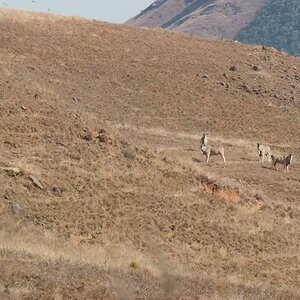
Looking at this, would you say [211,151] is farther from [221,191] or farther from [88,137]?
[88,137]

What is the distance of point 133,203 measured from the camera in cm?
2384

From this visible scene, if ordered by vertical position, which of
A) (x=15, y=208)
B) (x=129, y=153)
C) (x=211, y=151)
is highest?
(x=129, y=153)

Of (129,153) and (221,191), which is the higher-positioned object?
(129,153)

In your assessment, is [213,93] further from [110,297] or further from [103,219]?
[110,297]

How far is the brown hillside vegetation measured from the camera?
A: 45.4ft

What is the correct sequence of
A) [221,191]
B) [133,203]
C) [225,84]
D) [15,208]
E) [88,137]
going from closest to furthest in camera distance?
1. [15,208]
2. [133,203]
3. [221,191]
4. [88,137]
5. [225,84]

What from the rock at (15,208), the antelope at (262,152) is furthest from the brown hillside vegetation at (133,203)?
the antelope at (262,152)

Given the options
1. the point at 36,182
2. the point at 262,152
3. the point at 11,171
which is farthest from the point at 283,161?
the point at 11,171

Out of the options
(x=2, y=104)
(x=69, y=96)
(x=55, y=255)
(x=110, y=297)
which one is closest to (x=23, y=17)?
(x=69, y=96)

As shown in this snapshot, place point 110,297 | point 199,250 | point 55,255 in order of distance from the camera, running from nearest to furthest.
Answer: point 110,297, point 55,255, point 199,250

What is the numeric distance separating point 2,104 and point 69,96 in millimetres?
22327

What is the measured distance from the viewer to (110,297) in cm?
1123

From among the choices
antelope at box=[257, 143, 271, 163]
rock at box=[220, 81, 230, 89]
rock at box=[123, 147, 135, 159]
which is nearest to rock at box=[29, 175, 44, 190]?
rock at box=[123, 147, 135, 159]

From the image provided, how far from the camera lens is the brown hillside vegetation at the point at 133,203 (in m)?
13.8
